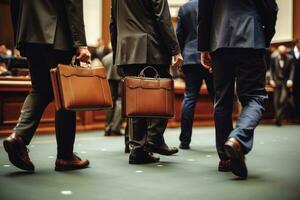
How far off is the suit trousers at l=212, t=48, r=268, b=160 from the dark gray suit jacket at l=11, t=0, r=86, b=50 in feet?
2.64

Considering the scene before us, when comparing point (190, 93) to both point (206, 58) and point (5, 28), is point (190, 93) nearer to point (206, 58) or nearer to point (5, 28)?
point (206, 58)

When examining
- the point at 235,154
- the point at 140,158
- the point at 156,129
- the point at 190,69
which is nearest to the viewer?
the point at 235,154

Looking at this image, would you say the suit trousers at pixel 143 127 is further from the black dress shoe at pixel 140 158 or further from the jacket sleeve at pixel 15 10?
the jacket sleeve at pixel 15 10

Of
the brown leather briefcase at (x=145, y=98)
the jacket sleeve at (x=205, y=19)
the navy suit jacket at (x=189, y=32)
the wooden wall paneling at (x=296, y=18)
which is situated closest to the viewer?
the jacket sleeve at (x=205, y=19)

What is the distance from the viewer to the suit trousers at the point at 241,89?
224 centimetres

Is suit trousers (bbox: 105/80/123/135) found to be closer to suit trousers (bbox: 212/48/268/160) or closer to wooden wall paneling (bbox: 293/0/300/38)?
suit trousers (bbox: 212/48/268/160)

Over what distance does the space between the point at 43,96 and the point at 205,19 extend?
3.44 feet

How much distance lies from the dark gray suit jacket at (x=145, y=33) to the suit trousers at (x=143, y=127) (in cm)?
7

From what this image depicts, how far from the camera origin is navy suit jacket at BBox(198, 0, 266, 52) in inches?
90.7

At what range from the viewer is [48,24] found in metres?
2.42

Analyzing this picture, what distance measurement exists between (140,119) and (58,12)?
36.4 inches

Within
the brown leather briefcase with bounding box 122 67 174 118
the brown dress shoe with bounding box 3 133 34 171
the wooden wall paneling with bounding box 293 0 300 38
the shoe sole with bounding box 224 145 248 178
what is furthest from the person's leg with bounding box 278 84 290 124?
the brown dress shoe with bounding box 3 133 34 171

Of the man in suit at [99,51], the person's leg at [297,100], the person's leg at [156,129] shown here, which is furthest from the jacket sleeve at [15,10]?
the person's leg at [297,100]

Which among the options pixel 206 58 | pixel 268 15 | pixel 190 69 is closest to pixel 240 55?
pixel 268 15
